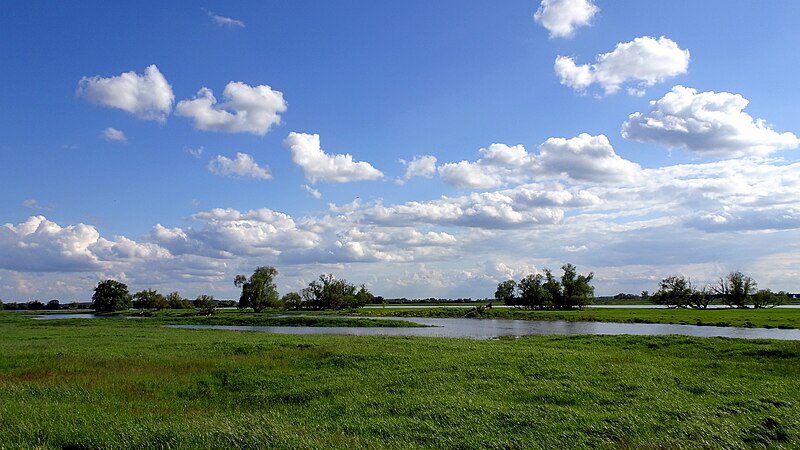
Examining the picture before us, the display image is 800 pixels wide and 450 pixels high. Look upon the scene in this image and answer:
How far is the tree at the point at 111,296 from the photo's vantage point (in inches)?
6176

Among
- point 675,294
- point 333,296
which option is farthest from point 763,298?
point 333,296

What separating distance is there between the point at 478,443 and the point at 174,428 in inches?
326

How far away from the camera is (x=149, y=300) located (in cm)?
18000

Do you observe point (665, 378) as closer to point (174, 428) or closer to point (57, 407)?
point (174, 428)

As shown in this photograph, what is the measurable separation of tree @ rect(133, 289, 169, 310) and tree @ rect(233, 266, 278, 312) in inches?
1974

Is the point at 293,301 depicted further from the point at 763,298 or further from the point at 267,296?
the point at 763,298

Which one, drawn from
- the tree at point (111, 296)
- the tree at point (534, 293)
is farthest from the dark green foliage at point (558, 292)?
the tree at point (111, 296)

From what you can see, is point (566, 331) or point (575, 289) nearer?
point (566, 331)

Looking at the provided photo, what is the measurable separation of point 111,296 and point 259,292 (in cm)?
5072

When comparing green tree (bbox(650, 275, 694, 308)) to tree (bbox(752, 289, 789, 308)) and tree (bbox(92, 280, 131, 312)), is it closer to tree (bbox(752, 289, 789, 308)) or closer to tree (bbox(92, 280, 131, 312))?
tree (bbox(752, 289, 789, 308))

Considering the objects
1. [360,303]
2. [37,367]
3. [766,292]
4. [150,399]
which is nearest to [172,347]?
[37,367]

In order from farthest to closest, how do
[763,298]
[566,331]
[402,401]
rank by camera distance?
[763,298] < [566,331] < [402,401]

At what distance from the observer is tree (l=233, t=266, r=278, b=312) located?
14175 centimetres

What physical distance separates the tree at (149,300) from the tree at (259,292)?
50148mm
